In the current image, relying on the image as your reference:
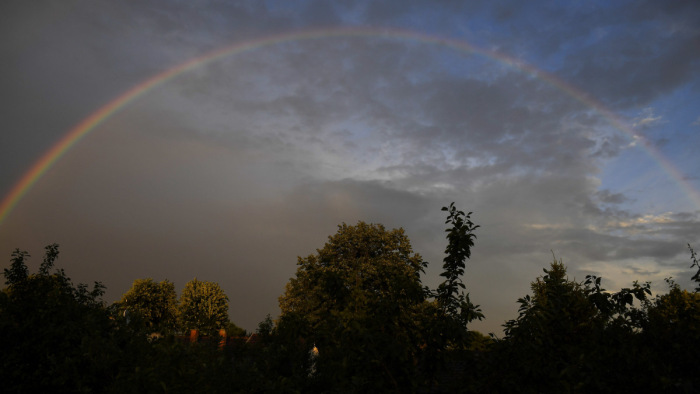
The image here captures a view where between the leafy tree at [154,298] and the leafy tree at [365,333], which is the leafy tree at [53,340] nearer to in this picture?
the leafy tree at [365,333]

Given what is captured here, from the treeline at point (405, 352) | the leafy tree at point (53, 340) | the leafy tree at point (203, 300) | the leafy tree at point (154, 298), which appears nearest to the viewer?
the treeline at point (405, 352)

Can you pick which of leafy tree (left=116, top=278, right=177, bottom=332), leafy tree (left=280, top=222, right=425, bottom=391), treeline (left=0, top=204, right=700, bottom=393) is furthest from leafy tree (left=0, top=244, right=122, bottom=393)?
leafy tree (left=116, top=278, right=177, bottom=332)

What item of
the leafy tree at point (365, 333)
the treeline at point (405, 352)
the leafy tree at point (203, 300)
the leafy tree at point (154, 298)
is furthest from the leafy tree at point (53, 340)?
the leafy tree at point (154, 298)

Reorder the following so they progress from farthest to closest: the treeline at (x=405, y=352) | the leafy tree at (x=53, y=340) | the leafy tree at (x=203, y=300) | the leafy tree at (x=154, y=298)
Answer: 1. the leafy tree at (x=154, y=298)
2. the leafy tree at (x=203, y=300)
3. the leafy tree at (x=53, y=340)
4. the treeline at (x=405, y=352)

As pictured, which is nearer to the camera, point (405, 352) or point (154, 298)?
point (405, 352)

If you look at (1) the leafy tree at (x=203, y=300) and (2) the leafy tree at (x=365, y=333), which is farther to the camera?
(1) the leafy tree at (x=203, y=300)

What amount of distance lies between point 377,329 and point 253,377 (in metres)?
1.58

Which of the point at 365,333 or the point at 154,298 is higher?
the point at 154,298

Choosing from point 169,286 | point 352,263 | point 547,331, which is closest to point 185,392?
point 547,331

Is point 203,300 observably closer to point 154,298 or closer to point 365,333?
point 154,298

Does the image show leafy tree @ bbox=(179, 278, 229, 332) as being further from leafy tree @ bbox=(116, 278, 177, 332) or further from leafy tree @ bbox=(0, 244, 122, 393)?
leafy tree @ bbox=(0, 244, 122, 393)

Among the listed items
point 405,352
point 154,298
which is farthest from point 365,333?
point 154,298

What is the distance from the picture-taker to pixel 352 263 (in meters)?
37.1

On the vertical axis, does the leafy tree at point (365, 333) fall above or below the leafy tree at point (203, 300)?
below
